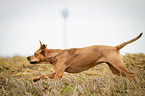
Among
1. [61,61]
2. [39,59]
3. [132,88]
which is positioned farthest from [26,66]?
[132,88]

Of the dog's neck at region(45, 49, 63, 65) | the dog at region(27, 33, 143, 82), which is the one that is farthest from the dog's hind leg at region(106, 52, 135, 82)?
the dog's neck at region(45, 49, 63, 65)

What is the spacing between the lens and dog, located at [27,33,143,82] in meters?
3.02

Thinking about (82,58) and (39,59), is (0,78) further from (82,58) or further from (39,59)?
(82,58)

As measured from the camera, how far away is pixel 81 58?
3.28m

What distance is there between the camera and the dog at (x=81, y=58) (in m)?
3.02

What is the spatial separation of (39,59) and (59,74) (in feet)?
2.68

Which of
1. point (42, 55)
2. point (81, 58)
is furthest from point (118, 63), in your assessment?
point (42, 55)

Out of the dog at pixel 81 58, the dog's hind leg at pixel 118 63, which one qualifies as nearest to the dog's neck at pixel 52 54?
the dog at pixel 81 58

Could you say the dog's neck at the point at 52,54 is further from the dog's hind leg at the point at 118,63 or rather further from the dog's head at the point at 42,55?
the dog's hind leg at the point at 118,63

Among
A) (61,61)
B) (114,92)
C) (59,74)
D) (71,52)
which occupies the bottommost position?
(114,92)

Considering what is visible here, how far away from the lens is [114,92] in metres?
2.43

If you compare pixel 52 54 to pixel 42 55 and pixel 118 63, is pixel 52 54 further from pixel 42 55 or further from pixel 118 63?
pixel 118 63

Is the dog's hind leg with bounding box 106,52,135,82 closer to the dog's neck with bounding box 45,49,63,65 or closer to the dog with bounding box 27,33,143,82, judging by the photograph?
the dog with bounding box 27,33,143,82

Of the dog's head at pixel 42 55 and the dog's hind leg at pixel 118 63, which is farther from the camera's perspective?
the dog's head at pixel 42 55
